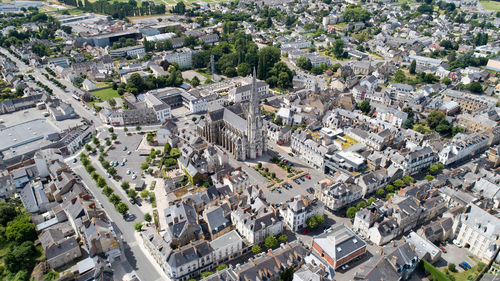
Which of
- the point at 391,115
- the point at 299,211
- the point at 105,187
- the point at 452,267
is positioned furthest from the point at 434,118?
the point at 105,187

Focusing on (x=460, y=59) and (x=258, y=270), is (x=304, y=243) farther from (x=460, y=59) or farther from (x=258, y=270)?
(x=460, y=59)

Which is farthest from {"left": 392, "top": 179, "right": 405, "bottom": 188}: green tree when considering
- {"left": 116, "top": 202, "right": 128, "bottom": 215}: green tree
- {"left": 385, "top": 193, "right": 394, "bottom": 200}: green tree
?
{"left": 116, "top": 202, "right": 128, "bottom": 215}: green tree

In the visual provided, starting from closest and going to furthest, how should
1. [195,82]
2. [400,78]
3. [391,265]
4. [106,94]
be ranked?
[391,265] < [106,94] < [195,82] < [400,78]

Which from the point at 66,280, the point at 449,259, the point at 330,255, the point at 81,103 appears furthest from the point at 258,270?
the point at 81,103

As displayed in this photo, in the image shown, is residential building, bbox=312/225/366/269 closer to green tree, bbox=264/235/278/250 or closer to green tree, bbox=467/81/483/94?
green tree, bbox=264/235/278/250

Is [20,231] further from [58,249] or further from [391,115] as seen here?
[391,115]

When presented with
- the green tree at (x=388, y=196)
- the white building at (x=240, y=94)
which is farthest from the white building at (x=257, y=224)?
the white building at (x=240, y=94)

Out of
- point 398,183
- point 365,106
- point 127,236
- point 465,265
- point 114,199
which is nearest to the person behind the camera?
point 465,265
